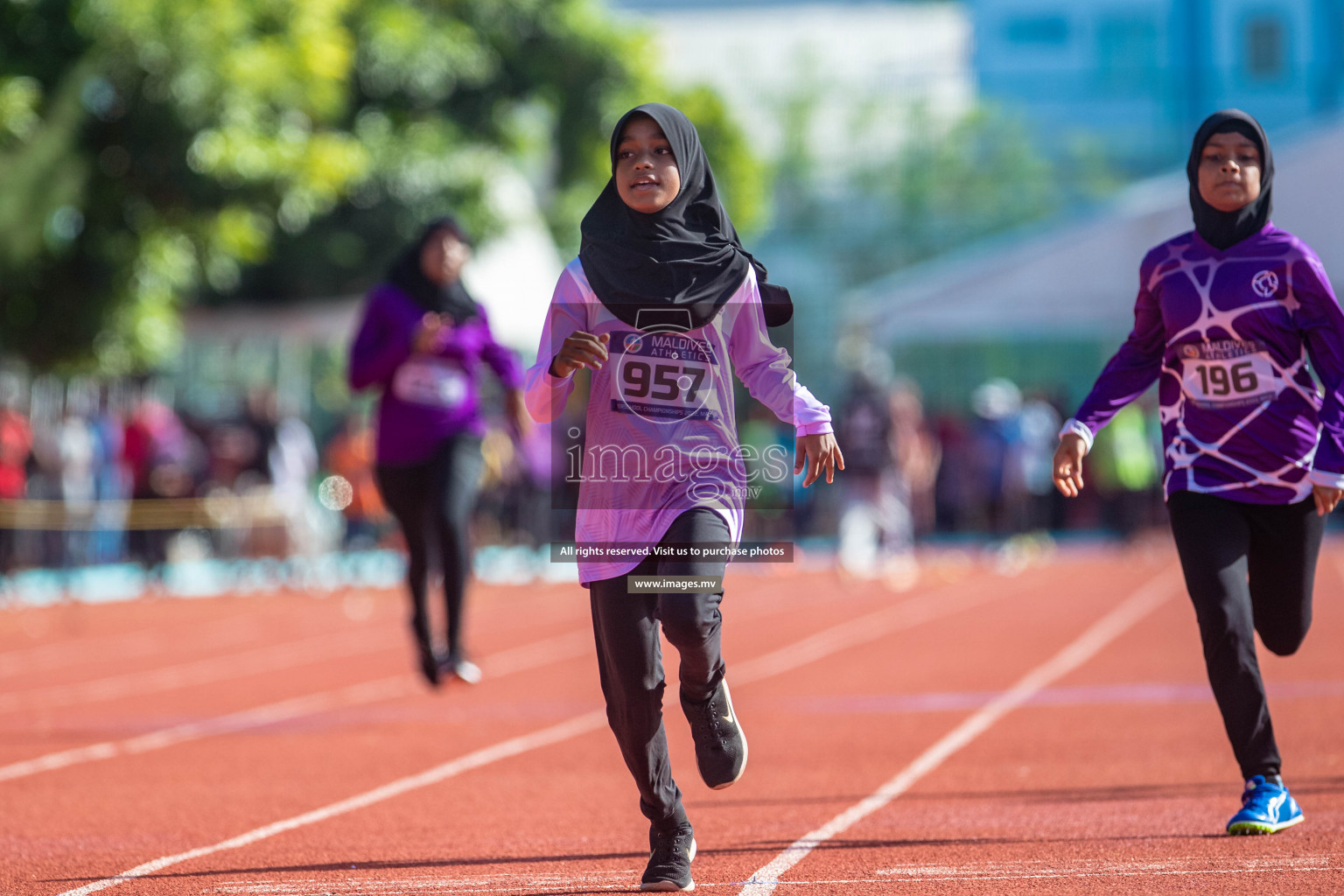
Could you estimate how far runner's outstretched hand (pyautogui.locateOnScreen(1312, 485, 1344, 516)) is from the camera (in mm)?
5496

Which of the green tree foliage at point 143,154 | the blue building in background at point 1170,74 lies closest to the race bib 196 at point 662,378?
the green tree foliage at point 143,154

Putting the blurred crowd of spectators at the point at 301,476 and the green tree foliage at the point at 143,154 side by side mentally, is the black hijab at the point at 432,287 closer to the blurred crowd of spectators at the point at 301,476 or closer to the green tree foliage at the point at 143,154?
the green tree foliage at the point at 143,154

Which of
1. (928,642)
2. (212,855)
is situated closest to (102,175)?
(928,642)

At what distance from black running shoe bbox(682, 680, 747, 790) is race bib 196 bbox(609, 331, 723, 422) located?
75 cm

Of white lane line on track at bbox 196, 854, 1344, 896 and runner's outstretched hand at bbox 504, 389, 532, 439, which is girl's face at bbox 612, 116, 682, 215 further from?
runner's outstretched hand at bbox 504, 389, 532, 439

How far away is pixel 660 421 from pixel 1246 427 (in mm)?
1860

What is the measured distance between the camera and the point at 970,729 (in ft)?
28.7

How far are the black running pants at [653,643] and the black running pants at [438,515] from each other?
13.4 ft

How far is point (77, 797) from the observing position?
7.16 metres

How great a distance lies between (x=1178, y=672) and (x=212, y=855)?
268 inches

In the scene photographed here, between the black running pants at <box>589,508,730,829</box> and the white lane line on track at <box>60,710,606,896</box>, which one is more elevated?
the black running pants at <box>589,508,730,829</box>

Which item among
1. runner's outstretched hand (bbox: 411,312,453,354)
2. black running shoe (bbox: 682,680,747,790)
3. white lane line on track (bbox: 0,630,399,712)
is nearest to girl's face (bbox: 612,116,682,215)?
black running shoe (bbox: 682,680,747,790)

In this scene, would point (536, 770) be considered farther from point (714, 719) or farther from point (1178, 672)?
point (1178, 672)

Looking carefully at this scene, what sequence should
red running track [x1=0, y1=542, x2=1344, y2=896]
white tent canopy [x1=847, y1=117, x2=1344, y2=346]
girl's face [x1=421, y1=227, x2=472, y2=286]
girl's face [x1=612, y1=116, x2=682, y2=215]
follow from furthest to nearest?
white tent canopy [x1=847, y1=117, x2=1344, y2=346] < girl's face [x1=421, y1=227, x2=472, y2=286] < red running track [x1=0, y1=542, x2=1344, y2=896] < girl's face [x1=612, y1=116, x2=682, y2=215]
